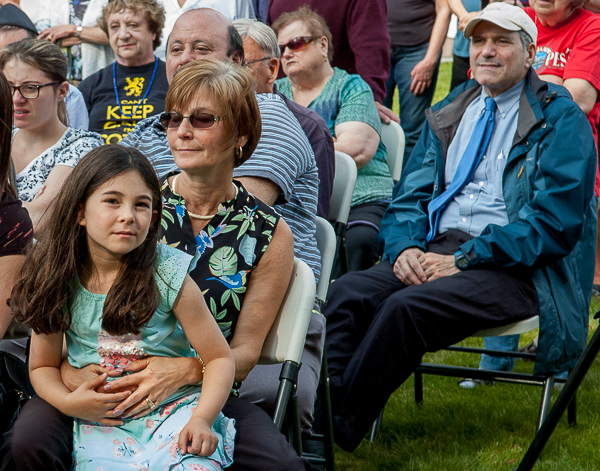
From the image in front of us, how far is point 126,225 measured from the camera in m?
1.90

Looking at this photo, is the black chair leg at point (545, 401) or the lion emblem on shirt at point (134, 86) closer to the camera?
the black chair leg at point (545, 401)

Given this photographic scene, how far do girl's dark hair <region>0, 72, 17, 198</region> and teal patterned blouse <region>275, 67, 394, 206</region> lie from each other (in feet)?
7.45

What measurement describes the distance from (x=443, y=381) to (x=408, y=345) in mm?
1078

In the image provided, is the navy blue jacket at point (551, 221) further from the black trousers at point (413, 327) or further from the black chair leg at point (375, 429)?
the black chair leg at point (375, 429)

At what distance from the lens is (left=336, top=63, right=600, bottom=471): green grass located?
3113 mm

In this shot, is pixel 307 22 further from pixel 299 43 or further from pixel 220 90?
pixel 220 90

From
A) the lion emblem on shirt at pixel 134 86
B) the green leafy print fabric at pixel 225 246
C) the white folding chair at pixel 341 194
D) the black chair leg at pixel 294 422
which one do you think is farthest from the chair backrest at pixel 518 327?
the lion emblem on shirt at pixel 134 86

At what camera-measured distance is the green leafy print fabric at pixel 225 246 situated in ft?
7.36

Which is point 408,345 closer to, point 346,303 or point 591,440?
point 346,303

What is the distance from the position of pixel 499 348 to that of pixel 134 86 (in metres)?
2.73

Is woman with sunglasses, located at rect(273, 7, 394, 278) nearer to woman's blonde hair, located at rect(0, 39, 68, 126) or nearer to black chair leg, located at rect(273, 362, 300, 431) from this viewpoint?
woman's blonde hair, located at rect(0, 39, 68, 126)

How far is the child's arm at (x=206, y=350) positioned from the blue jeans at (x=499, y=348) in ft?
7.53

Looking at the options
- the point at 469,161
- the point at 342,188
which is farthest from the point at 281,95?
the point at 469,161

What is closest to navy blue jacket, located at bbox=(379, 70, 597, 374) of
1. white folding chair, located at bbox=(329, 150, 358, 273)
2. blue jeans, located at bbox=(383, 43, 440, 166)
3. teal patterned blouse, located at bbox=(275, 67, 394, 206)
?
white folding chair, located at bbox=(329, 150, 358, 273)
